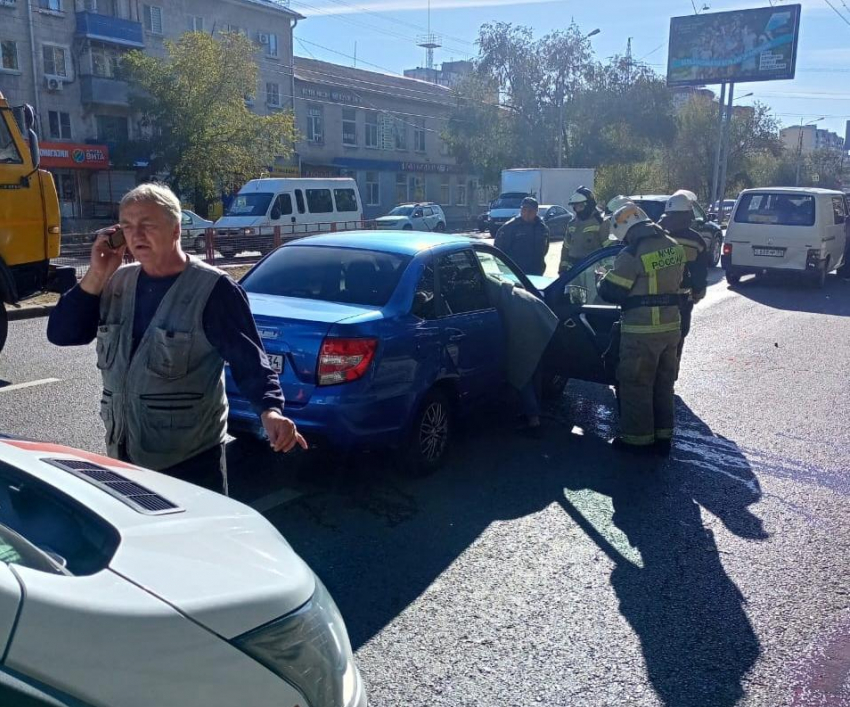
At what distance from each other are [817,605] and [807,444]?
113 inches

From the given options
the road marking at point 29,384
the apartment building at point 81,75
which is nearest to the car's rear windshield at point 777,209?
the road marking at point 29,384

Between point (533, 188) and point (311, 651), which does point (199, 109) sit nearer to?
point (533, 188)

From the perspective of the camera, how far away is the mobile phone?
2879 millimetres

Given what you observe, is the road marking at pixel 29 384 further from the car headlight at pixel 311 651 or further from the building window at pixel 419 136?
the building window at pixel 419 136

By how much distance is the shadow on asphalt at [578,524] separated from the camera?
3.57 m

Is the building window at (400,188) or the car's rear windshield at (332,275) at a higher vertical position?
the car's rear windshield at (332,275)

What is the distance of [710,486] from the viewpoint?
18.1 ft

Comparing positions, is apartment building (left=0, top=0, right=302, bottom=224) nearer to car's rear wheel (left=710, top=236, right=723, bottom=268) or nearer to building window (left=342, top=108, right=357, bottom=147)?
building window (left=342, top=108, right=357, bottom=147)

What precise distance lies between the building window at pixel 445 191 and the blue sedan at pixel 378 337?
53509mm

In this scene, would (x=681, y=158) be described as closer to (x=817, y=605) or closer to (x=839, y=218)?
(x=839, y=218)

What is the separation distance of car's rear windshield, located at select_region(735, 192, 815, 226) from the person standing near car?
26.5 feet

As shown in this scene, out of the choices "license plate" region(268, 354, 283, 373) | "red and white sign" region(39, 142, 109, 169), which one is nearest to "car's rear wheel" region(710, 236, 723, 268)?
"license plate" region(268, 354, 283, 373)

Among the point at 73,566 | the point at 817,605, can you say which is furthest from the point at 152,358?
the point at 817,605

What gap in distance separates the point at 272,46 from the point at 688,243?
4202 cm
